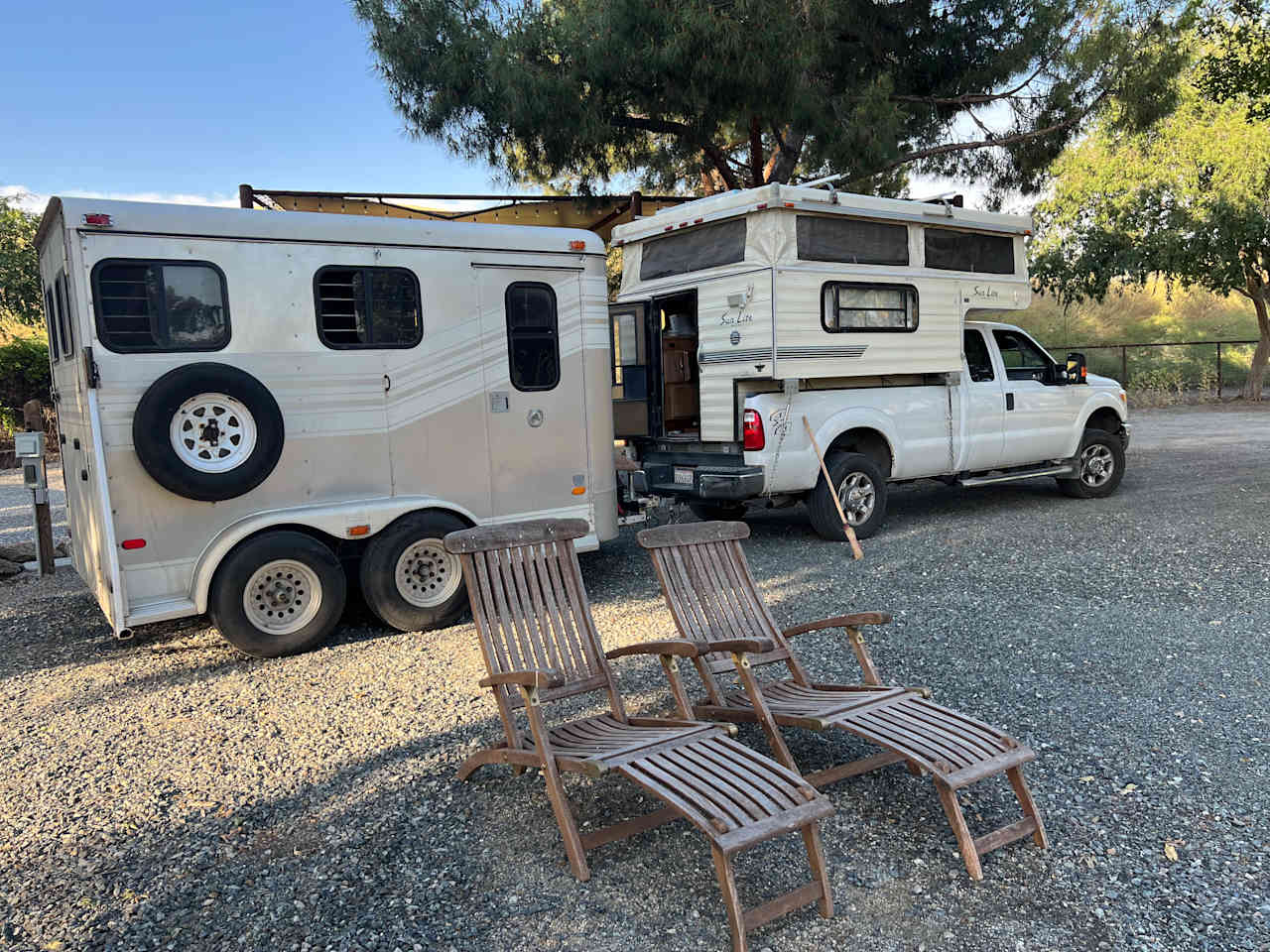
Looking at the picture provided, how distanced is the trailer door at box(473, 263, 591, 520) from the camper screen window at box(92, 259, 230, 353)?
1618 millimetres

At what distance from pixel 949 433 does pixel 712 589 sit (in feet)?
17.0

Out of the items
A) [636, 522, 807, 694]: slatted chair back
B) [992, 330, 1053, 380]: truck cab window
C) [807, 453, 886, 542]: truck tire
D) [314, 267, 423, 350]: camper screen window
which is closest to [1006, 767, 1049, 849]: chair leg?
[636, 522, 807, 694]: slatted chair back

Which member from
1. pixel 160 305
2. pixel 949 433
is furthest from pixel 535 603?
pixel 949 433

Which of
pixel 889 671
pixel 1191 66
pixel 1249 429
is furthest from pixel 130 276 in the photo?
pixel 1249 429

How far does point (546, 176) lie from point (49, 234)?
6830mm

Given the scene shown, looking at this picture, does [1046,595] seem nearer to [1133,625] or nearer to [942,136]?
[1133,625]

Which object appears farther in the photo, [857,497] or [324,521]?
[857,497]

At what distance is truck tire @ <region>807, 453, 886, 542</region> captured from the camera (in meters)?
7.97

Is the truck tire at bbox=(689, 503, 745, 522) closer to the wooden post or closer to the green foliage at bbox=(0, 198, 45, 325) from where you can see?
the wooden post

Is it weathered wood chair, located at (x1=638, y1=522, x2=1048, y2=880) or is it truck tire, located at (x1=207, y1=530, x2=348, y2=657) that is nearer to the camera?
weathered wood chair, located at (x1=638, y1=522, x2=1048, y2=880)

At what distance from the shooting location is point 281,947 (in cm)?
274

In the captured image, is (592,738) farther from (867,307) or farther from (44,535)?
(44,535)

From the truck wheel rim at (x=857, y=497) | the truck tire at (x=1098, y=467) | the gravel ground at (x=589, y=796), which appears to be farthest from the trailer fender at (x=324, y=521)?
the truck tire at (x=1098, y=467)

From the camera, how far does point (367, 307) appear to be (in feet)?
18.7
